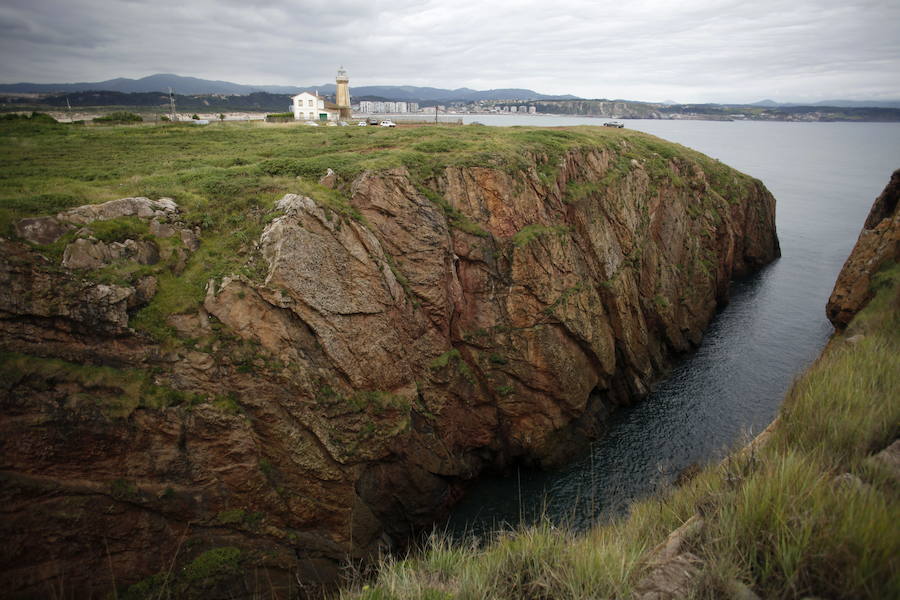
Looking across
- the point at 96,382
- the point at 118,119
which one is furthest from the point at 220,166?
the point at 118,119

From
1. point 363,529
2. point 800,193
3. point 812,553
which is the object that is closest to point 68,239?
point 363,529

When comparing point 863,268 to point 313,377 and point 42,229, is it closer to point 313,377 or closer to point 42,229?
point 313,377

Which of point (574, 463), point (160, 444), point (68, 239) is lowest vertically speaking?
point (574, 463)

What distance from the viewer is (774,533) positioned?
17.4ft

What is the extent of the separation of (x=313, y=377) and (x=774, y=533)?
15.0 meters

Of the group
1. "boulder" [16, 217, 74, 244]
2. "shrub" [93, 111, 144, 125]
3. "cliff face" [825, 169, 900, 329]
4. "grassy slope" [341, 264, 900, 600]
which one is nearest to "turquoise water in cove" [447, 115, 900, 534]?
"grassy slope" [341, 264, 900, 600]

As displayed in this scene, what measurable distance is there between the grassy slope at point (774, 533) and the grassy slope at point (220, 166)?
13673mm

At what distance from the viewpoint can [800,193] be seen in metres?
82.1

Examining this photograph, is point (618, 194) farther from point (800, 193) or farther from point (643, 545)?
point (800, 193)

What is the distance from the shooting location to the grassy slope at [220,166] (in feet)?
54.9

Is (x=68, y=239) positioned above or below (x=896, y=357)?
above

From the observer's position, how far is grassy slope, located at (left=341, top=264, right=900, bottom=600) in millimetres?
4715

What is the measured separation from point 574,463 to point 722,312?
26.0m

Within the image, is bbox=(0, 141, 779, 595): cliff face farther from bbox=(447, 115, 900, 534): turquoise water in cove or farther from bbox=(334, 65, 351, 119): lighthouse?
bbox=(334, 65, 351, 119): lighthouse
